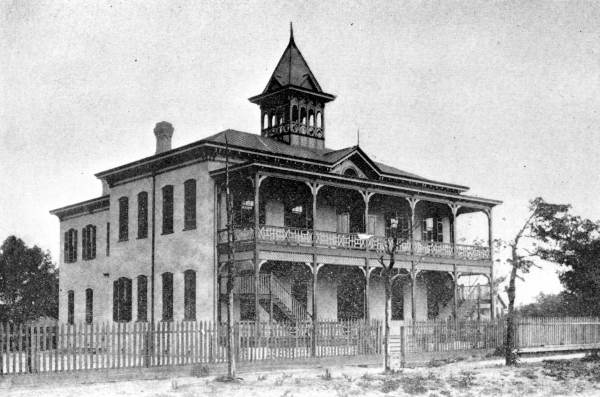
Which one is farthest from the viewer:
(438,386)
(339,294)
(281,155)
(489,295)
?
(489,295)

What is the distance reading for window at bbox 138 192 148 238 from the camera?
108 feet

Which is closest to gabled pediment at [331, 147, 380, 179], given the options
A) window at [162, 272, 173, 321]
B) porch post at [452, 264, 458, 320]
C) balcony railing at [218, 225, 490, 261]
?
balcony railing at [218, 225, 490, 261]

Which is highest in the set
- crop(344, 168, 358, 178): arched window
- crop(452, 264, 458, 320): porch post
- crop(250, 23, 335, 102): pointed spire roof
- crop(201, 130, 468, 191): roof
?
crop(250, 23, 335, 102): pointed spire roof

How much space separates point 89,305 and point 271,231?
1372cm

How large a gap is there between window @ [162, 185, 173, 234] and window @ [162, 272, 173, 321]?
1752mm

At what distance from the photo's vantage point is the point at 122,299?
112ft

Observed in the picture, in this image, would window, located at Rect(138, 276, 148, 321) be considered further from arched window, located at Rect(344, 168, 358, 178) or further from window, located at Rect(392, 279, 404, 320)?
window, located at Rect(392, 279, 404, 320)

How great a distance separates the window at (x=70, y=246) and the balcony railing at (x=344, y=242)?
13384 millimetres

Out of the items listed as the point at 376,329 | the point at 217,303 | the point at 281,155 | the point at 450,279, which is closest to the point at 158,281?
the point at 217,303

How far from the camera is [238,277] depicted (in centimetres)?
2889

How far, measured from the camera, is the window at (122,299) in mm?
33625

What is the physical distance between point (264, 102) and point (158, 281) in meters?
10.6

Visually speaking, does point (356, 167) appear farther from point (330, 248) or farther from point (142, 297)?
point (142, 297)

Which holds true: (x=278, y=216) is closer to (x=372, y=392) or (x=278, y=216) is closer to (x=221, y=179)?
(x=221, y=179)
